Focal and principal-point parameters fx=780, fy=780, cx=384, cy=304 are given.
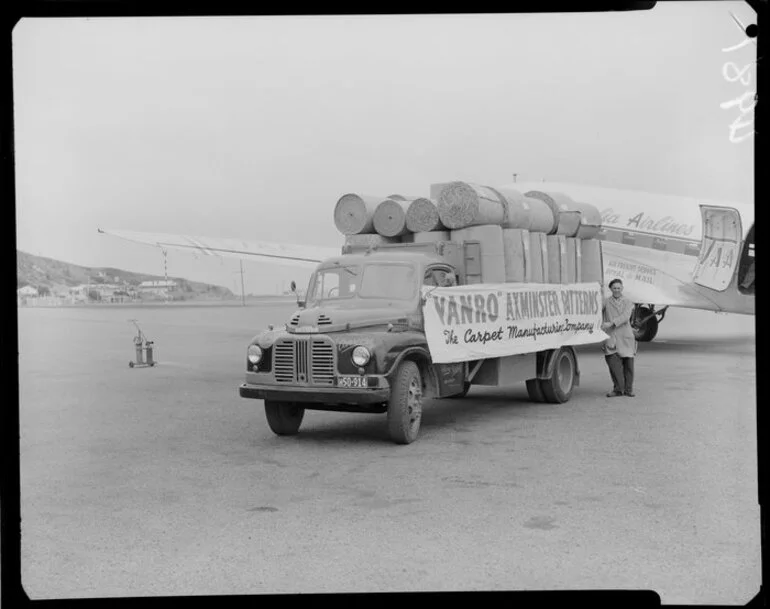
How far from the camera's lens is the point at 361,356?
849 cm

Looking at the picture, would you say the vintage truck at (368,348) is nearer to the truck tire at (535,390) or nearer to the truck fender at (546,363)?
the truck fender at (546,363)

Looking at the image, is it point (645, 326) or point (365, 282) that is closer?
point (365, 282)

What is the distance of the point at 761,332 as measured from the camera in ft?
16.2

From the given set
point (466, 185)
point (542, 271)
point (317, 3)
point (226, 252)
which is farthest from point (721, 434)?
point (226, 252)

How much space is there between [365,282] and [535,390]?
3572 mm

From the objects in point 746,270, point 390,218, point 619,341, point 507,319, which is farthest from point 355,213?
point 746,270

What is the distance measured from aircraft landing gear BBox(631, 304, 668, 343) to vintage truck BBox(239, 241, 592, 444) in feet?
41.6

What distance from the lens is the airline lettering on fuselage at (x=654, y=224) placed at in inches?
787

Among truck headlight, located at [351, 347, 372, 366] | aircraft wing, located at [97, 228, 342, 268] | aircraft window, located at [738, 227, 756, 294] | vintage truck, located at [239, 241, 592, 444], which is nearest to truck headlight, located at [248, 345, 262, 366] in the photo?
vintage truck, located at [239, 241, 592, 444]

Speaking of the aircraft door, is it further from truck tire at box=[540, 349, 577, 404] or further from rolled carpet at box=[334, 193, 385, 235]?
rolled carpet at box=[334, 193, 385, 235]

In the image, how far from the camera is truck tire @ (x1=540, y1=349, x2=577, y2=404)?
38.4ft

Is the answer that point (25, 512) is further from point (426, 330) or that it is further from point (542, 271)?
point (542, 271)

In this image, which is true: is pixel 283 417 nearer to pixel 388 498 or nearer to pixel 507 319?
pixel 388 498

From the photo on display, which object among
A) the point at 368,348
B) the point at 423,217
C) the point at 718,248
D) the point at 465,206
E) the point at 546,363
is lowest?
the point at 546,363
